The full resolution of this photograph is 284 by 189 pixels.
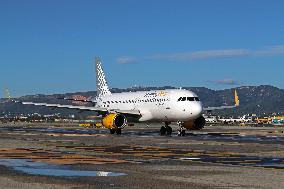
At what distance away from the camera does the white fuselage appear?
Answer: 57.1m

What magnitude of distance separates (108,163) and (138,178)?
5.86 m

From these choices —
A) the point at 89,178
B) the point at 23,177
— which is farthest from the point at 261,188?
the point at 23,177

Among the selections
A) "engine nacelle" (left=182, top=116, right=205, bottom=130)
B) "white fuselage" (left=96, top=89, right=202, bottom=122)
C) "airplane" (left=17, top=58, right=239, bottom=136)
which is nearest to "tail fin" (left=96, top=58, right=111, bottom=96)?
"airplane" (left=17, top=58, right=239, bottom=136)

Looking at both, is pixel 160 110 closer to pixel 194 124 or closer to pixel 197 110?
pixel 194 124

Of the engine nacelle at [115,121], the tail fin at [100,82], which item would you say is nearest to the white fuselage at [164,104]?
the engine nacelle at [115,121]

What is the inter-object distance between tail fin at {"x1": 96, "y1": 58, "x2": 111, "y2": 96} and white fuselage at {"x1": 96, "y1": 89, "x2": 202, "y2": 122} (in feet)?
43.4

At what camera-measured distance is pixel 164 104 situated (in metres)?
60.1

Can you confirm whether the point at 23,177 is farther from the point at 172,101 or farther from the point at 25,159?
the point at 172,101

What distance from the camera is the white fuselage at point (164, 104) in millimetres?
57125

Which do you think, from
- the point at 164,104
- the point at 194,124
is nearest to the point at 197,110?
the point at 164,104

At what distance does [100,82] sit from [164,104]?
2774 cm

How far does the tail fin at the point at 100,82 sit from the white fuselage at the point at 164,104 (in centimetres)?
1322

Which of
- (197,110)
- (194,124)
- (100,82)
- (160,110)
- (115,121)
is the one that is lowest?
(194,124)

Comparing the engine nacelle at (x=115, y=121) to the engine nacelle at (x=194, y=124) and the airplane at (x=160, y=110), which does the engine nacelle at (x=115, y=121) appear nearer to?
the airplane at (x=160, y=110)
